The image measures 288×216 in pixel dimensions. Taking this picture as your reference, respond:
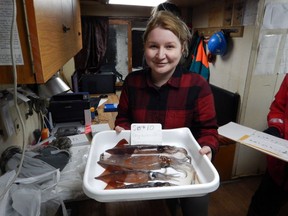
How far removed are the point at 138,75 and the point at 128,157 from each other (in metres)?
0.43

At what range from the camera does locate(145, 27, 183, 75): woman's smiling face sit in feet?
2.82

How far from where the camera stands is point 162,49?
34.0 inches

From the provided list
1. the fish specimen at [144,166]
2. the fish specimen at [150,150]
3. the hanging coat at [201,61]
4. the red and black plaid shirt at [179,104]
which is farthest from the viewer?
the hanging coat at [201,61]

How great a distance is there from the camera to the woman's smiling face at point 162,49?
0.86 metres

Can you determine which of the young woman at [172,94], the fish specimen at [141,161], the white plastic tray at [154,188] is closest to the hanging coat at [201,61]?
the young woman at [172,94]

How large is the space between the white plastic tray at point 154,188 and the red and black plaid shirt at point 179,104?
0.09 m

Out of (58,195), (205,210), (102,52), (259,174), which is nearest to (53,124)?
(58,195)

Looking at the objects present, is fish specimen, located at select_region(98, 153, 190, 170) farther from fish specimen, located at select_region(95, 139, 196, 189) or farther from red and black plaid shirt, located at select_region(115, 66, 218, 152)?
red and black plaid shirt, located at select_region(115, 66, 218, 152)

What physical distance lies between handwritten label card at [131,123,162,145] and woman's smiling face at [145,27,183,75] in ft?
→ 0.83

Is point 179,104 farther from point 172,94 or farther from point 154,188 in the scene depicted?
point 154,188

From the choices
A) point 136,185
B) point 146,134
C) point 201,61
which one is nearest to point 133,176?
point 136,185

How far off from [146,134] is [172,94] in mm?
236

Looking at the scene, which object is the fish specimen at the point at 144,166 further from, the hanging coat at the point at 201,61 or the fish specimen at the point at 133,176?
the hanging coat at the point at 201,61

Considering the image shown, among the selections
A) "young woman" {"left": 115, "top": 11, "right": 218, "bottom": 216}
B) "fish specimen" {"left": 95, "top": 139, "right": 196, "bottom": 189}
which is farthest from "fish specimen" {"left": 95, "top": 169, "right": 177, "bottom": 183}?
"young woman" {"left": 115, "top": 11, "right": 218, "bottom": 216}
